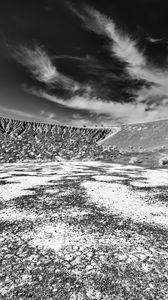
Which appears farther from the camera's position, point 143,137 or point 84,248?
point 143,137

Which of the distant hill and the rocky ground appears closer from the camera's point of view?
the rocky ground

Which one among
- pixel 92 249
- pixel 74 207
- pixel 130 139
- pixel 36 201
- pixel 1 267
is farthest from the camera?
pixel 130 139

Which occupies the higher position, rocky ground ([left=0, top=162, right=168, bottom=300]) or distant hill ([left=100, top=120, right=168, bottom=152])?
distant hill ([left=100, top=120, right=168, bottom=152])

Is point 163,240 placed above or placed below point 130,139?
below

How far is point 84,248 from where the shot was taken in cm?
1275

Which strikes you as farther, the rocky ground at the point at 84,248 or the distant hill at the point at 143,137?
the distant hill at the point at 143,137

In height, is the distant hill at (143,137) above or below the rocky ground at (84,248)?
above

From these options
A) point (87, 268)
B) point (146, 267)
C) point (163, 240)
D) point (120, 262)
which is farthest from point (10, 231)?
point (163, 240)

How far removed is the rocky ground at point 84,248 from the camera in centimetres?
923

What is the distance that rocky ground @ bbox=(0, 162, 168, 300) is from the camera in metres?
9.23

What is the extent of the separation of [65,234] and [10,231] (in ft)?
13.7

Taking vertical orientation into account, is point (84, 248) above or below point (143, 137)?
below

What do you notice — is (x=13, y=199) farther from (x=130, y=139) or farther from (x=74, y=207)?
(x=130, y=139)

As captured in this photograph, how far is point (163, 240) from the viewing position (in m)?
13.9
